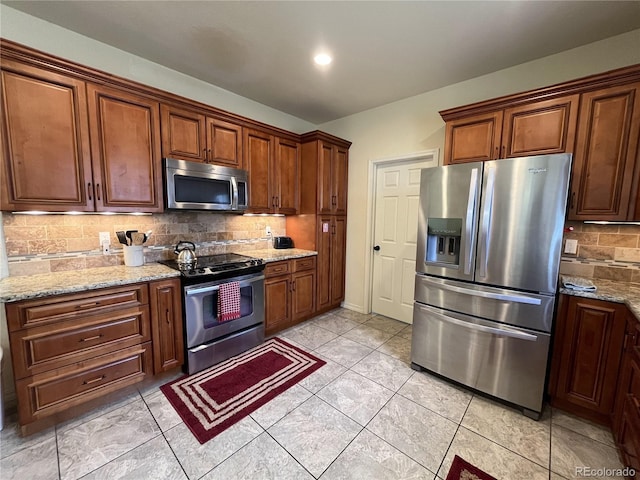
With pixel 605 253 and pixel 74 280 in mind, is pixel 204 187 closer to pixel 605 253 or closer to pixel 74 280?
pixel 74 280

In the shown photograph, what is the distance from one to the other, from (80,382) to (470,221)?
300 centimetres

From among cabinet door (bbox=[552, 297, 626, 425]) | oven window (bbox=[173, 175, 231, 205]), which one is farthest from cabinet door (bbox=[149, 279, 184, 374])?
cabinet door (bbox=[552, 297, 626, 425])

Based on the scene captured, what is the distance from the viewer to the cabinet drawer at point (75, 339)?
5.16 ft

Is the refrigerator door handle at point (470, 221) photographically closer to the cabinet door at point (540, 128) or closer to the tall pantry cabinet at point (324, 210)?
the cabinet door at point (540, 128)

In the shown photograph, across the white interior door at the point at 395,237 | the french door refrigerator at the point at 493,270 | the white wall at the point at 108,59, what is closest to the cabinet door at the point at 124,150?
the white wall at the point at 108,59

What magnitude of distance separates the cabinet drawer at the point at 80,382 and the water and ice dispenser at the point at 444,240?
243 cm

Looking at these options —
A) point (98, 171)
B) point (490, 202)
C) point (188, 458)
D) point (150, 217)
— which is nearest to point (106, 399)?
point (188, 458)

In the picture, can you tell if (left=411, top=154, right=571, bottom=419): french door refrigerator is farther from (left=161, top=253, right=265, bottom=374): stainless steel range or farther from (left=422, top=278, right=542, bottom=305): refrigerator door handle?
(left=161, top=253, right=265, bottom=374): stainless steel range

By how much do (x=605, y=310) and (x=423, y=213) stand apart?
1.30 m

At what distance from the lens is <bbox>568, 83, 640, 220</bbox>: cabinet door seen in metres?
1.77

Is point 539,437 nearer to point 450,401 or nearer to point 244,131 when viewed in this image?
point 450,401

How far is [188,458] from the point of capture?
4.96ft

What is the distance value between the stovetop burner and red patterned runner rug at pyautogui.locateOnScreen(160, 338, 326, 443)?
841mm

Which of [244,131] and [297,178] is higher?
[244,131]
